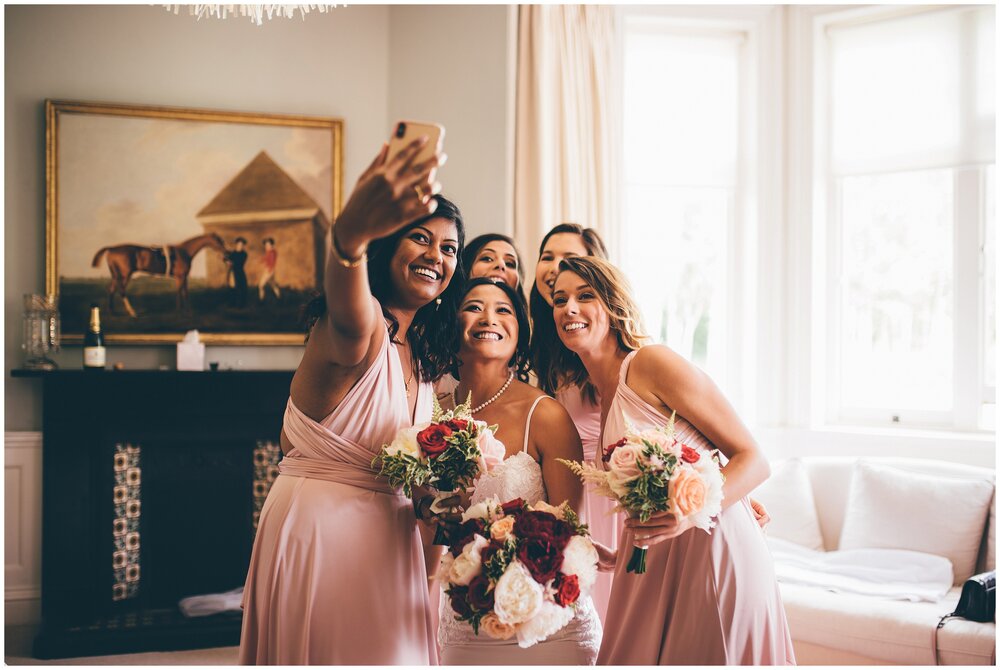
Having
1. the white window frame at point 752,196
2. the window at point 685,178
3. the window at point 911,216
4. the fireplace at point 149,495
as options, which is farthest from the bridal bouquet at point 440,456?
the window at point 911,216

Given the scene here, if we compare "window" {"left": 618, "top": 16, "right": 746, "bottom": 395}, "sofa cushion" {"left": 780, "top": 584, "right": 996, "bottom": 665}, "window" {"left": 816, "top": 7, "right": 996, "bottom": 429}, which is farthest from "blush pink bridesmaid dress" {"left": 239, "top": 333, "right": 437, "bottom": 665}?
"window" {"left": 816, "top": 7, "right": 996, "bottom": 429}

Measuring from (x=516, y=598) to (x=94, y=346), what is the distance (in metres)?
3.99

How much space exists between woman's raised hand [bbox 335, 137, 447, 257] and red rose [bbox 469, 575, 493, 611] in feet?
2.65

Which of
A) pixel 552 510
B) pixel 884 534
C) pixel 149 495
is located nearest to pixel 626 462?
pixel 552 510

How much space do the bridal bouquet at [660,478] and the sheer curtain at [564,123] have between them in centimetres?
311

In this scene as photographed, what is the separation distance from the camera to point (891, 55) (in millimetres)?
5137

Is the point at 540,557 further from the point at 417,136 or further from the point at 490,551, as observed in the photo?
the point at 417,136

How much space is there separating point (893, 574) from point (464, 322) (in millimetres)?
2850

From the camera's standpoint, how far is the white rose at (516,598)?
1.66 meters

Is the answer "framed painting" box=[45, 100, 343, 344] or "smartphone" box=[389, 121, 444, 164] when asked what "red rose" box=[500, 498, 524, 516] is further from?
"framed painting" box=[45, 100, 343, 344]

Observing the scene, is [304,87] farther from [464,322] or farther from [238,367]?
[464,322]

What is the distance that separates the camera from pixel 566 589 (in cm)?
171

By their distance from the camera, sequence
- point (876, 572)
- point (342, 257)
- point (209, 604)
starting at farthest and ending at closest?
point (209, 604) < point (876, 572) < point (342, 257)

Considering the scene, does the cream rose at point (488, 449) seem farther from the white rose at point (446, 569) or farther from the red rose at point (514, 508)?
the white rose at point (446, 569)
